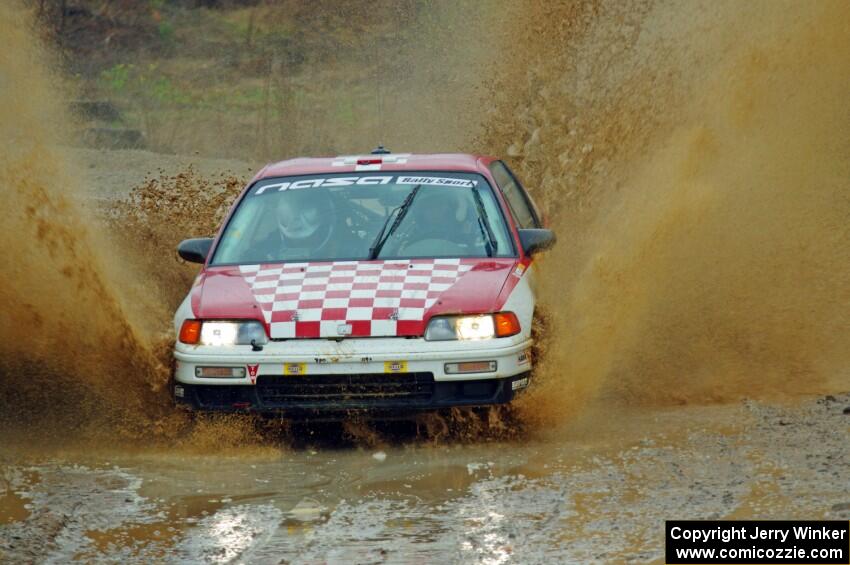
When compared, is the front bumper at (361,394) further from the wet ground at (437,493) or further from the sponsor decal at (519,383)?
the wet ground at (437,493)

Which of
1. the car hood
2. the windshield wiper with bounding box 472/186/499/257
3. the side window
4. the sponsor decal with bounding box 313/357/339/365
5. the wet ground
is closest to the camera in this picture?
the wet ground

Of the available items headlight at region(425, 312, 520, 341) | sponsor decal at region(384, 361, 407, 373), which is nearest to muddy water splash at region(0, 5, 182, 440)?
sponsor decal at region(384, 361, 407, 373)

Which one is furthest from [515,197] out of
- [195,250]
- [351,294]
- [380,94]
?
[380,94]

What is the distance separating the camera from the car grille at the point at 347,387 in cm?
669

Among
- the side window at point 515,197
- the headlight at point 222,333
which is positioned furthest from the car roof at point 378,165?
the headlight at point 222,333

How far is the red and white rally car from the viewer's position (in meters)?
6.71

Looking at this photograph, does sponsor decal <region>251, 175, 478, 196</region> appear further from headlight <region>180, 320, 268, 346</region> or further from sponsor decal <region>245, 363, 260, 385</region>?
sponsor decal <region>245, 363, 260, 385</region>

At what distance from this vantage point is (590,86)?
1548cm

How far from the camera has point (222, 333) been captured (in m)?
6.92

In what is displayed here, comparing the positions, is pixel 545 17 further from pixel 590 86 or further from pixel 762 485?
pixel 762 485

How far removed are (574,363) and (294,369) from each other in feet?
6.05

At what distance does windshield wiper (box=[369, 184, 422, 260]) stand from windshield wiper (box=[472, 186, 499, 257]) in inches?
13.4

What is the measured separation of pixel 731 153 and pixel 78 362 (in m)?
5.79

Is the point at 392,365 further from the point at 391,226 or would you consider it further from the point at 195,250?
the point at 195,250
